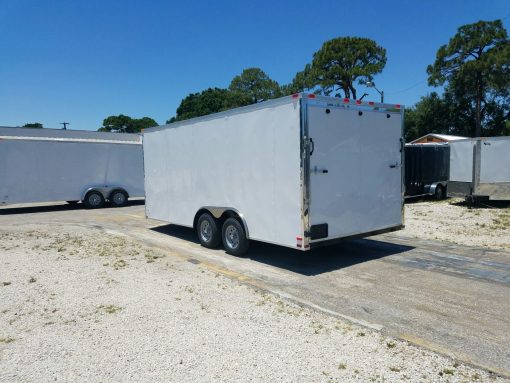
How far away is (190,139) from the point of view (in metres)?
8.80

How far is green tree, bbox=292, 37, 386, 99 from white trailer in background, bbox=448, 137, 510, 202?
33549 mm

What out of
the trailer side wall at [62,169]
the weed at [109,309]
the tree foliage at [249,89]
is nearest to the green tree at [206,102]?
the tree foliage at [249,89]

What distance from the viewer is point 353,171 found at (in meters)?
7.03

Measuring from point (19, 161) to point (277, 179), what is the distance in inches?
495

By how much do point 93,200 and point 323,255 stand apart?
40.3ft

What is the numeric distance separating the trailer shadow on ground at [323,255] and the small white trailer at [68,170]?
371 inches

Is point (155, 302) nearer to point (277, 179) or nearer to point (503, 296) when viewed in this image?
point (277, 179)

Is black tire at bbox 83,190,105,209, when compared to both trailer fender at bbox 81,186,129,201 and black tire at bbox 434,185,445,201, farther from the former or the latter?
black tire at bbox 434,185,445,201

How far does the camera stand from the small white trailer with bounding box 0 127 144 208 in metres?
15.3

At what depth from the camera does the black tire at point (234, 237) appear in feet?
24.9

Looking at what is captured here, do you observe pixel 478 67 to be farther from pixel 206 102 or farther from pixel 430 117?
pixel 206 102

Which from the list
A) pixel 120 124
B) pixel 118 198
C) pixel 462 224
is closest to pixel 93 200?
pixel 118 198

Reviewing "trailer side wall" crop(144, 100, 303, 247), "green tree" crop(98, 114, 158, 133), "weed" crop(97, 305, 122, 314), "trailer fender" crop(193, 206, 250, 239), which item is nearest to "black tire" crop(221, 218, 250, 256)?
"trailer fender" crop(193, 206, 250, 239)

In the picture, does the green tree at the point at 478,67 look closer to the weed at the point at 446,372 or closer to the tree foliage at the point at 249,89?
the tree foliage at the point at 249,89
